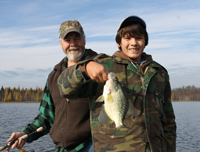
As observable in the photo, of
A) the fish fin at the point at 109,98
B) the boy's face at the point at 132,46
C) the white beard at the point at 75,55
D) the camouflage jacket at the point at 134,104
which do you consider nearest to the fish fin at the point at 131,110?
the camouflage jacket at the point at 134,104

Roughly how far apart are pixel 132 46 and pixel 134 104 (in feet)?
3.03

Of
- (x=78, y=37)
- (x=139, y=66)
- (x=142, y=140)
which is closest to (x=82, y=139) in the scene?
(x=142, y=140)

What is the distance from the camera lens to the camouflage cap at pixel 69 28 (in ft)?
14.8

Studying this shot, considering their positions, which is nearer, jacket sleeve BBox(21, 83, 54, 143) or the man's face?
the man's face

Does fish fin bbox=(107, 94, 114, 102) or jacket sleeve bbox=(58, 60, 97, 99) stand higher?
jacket sleeve bbox=(58, 60, 97, 99)

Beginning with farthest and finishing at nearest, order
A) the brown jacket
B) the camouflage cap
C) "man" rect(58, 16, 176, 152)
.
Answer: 1. the camouflage cap
2. the brown jacket
3. "man" rect(58, 16, 176, 152)

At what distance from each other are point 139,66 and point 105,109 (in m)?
1.12

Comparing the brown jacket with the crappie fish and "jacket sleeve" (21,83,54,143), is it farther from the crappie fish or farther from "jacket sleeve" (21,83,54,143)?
the crappie fish

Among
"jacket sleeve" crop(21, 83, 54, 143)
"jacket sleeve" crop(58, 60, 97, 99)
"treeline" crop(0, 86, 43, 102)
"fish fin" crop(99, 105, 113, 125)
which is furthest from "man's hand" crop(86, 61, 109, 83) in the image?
"treeline" crop(0, 86, 43, 102)

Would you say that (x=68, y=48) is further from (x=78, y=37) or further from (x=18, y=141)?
(x=18, y=141)

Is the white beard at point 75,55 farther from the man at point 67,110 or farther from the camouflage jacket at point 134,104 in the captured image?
the camouflage jacket at point 134,104

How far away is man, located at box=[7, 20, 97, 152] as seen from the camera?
4.05 metres

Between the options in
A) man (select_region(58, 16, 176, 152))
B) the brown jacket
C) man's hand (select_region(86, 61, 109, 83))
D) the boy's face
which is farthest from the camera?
the brown jacket

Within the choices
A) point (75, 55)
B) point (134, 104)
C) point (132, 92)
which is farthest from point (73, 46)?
point (134, 104)
